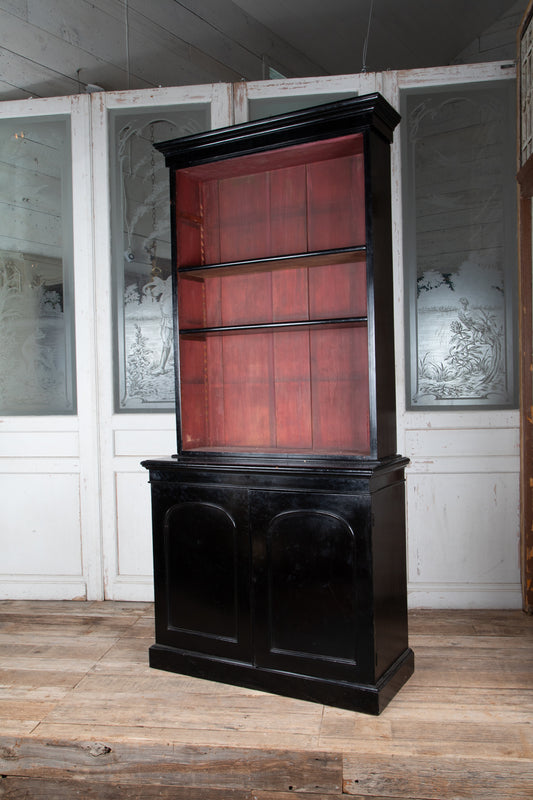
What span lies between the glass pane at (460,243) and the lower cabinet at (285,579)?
3.56ft

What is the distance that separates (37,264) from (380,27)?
3084 millimetres

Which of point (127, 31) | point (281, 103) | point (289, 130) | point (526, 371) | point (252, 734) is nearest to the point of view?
point (252, 734)

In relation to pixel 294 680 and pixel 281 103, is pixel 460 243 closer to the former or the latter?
pixel 281 103

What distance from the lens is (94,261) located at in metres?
3.84

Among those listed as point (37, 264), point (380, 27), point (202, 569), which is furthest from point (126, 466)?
point (380, 27)

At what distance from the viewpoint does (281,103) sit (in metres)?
3.70

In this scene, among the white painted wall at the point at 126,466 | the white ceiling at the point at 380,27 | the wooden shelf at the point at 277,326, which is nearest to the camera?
the wooden shelf at the point at 277,326

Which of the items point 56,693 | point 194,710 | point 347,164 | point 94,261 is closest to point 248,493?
point 194,710

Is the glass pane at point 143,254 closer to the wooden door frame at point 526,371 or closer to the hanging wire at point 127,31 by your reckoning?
the hanging wire at point 127,31

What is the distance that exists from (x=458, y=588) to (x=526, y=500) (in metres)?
0.62

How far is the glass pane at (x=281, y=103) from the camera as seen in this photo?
367cm

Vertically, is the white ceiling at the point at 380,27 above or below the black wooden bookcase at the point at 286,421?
above

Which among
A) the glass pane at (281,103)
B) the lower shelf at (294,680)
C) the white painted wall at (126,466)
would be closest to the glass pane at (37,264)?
the white painted wall at (126,466)

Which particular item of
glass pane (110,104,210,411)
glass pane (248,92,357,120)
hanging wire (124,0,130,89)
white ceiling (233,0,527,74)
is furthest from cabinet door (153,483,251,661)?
white ceiling (233,0,527,74)
